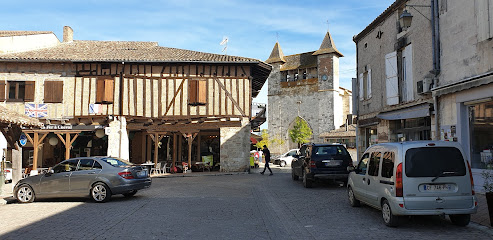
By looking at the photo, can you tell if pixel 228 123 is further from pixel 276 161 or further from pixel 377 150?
pixel 377 150

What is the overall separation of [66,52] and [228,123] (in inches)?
438

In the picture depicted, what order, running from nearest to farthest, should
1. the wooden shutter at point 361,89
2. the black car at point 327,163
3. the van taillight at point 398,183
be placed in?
the van taillight at point 398,183
the black car at point 327,163
the wooden shutter at point 361,89

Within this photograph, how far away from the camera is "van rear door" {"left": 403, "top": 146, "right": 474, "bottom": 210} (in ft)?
20.7

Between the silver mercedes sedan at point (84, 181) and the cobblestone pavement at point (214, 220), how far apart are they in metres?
0.31

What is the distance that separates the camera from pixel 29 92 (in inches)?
834

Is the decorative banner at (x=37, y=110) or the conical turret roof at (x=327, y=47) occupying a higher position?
the conical turret roof at (x=327, y=47)

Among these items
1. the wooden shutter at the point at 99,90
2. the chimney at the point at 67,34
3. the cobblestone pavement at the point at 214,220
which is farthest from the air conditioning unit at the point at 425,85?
the chimney at the point at 67,34

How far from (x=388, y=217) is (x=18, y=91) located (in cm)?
2178

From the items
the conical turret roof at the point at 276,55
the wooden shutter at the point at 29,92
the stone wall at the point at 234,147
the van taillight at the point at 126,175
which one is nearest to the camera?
the van taillight at the point at 126,175

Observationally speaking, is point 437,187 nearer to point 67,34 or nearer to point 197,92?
point 197,92

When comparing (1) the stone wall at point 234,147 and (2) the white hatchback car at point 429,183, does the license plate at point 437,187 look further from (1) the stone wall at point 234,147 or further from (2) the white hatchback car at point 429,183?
(1) the stone wall at point 234,147

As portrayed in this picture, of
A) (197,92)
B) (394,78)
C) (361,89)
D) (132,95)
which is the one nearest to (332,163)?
(394,78)

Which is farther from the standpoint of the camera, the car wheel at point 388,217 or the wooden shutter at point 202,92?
the wooden shutter at point 202,92

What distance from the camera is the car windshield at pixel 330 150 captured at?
13266mm
